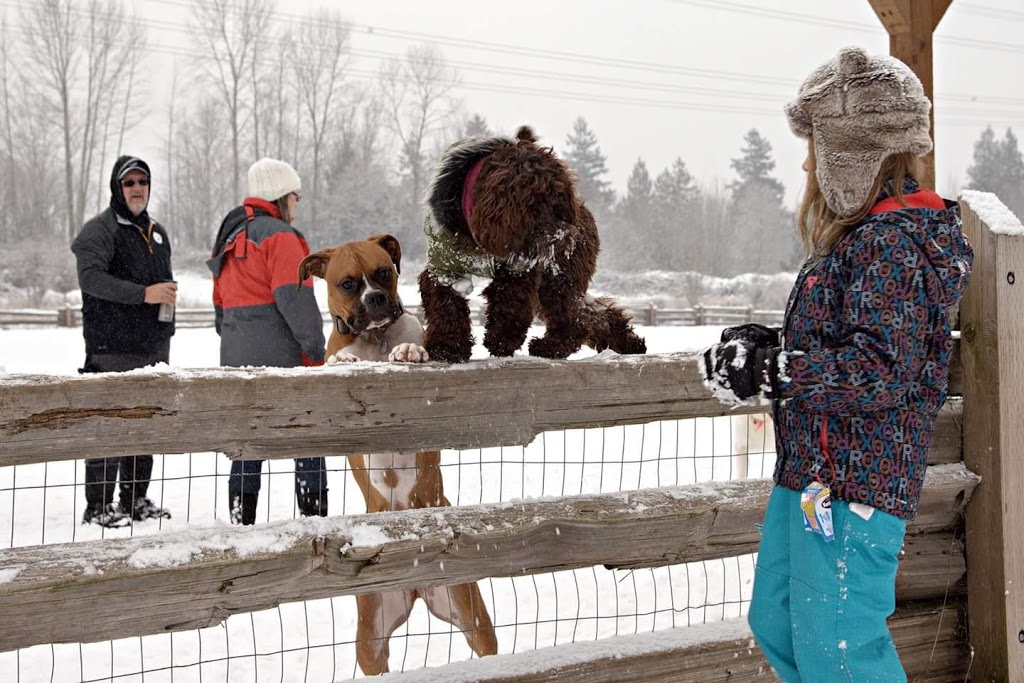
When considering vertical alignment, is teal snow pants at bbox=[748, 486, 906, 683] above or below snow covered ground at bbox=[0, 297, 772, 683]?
above

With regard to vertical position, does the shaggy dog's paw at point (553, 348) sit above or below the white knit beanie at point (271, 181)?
below

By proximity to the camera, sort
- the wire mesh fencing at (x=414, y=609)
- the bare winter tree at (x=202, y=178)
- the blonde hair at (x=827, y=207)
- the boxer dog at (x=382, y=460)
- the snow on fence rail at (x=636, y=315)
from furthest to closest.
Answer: the bare winter tree at (x=202, y=178) < the snow on fence rail at (x=636, y=315) < the wire mesh fencing at (x=414, y=609) < the boxer dog at (x=382, y=460) < the blonde hair at (x=827, y=207)

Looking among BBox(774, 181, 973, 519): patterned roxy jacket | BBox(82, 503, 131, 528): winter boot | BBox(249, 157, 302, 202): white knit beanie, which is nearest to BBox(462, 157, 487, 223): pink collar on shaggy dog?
BBox(774, 181, 973, 519): patterned roxy jacket

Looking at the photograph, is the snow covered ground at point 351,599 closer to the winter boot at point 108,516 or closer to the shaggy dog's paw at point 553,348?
the winter boot at point 108,516

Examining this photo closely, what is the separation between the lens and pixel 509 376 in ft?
8.43

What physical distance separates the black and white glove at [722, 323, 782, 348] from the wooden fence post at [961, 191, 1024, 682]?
4.05 ft

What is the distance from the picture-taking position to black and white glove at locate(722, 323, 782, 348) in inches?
82.7

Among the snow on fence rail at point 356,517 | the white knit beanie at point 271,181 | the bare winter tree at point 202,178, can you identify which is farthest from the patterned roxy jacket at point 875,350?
the bare winter tree at point 202,178

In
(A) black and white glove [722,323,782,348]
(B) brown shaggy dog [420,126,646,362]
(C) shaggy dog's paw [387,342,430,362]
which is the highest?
(B) brown shaggy dog [420,126,646,362]

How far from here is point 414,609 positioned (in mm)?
4449

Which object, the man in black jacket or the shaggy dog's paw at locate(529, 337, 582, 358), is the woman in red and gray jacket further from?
the shaggy dog's paw at locate(529, 337, 582, 358)

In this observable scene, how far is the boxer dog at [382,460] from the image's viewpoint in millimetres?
3037

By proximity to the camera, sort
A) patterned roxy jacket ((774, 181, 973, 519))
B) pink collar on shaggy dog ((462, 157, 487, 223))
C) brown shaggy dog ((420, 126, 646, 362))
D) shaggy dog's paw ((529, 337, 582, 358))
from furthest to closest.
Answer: shaggy dog's paw ((529, 337, 582, 358)) → pink collar on shaggy dog ((462, 157, 487, 223)) → brown shaggy dog ((420, 126, 646, 362)) → patterned roxy jacket ((774, 181, 973, 519))

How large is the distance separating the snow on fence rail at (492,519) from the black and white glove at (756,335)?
602 mm
